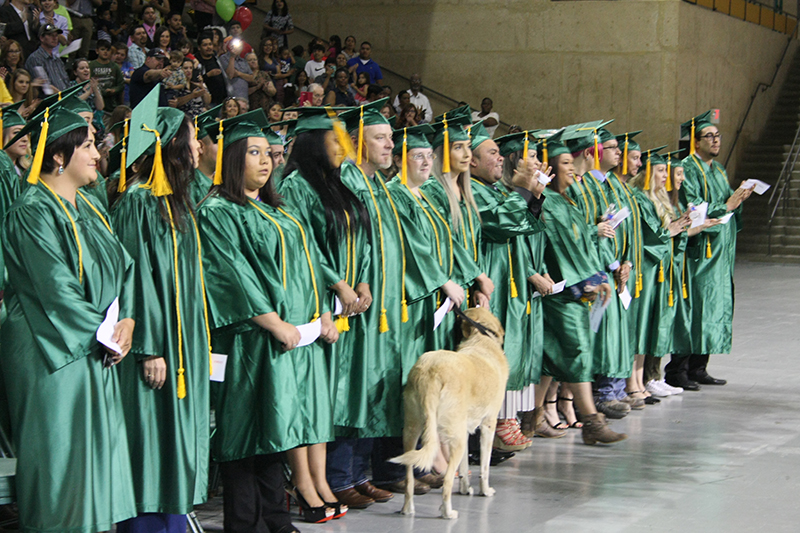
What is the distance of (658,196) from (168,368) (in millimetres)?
5220

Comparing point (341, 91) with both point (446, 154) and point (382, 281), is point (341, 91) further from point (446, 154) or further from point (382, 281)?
point (382, 281)

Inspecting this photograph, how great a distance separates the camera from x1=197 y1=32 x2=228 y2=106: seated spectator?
1334 cm

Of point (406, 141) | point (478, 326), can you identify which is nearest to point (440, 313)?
point (478, 326)

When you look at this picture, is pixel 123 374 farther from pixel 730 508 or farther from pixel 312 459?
pixel 730 508

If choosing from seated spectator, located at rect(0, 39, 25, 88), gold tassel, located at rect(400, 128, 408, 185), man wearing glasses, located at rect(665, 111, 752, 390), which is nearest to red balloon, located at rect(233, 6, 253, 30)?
seated spectator, located at rect(0, 39, 25, 88)

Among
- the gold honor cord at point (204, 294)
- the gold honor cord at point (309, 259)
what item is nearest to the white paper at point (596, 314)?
the gold honor cord at point (309, 259)

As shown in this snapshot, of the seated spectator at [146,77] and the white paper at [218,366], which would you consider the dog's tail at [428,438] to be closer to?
the white paper at [218,366]

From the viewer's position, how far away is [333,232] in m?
5.03

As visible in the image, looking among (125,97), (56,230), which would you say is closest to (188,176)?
(56,230)

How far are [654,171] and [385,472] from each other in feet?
12.5

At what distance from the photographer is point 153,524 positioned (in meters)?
4.03

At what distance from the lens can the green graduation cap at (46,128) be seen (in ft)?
11.9

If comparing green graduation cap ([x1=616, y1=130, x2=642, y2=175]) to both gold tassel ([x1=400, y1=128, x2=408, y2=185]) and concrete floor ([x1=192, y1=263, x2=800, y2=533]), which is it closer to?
concrete floor ([x1=192, y1=263, x2=800, y2=533])

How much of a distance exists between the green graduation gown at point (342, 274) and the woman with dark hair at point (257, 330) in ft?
1.06
